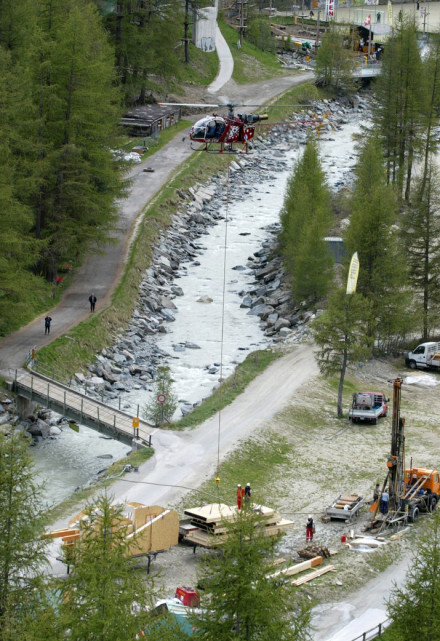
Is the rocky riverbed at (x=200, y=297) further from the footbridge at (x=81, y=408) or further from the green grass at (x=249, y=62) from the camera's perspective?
the green grass at (x=249, y=62)

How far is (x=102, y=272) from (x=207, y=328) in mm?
7398

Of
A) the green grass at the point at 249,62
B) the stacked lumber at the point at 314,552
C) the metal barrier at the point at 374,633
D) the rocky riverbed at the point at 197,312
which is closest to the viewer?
the metal barrier at the point at 374,633

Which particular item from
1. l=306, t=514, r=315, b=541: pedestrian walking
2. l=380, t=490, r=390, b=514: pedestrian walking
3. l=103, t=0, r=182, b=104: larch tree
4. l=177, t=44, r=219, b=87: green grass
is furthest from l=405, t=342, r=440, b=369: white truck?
l=177, t=44, r=219, b=87: green grass

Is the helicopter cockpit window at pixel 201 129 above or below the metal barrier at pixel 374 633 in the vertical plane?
above

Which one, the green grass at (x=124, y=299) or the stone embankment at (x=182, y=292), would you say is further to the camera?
the stone embankment at (x=182, y=292)

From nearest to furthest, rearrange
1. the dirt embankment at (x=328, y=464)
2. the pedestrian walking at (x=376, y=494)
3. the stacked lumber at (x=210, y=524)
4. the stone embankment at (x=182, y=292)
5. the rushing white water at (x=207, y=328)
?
the stacked lumber at (x=210, y=524) < the dirt embankment at (x=328, y=464) < the pedestrian walking at (x=376, y=494) < the rushing white water at (x=207, y=328) < the stone embankment at (x=182, y=292)

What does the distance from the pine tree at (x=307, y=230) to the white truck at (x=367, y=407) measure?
15.2 meters

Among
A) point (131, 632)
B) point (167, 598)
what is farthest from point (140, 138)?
point (131, 632)

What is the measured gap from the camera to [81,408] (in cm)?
4703

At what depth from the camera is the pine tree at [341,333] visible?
5225cm

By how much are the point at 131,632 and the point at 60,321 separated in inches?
1467

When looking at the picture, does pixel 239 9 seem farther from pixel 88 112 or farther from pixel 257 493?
pixel 257 493

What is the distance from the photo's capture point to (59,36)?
205ft

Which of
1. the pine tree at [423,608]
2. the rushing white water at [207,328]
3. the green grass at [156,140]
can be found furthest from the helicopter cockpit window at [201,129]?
the green grass at [156,140]
